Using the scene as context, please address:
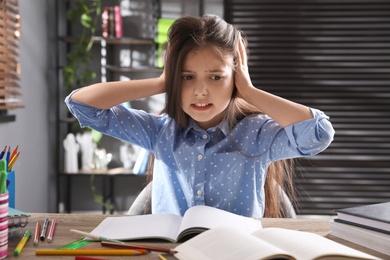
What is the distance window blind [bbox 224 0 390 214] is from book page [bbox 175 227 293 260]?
2.98m

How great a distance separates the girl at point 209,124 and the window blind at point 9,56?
4.57 feet

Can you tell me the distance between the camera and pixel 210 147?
5.48ft

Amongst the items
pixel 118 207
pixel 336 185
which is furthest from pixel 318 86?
pixel 118 207

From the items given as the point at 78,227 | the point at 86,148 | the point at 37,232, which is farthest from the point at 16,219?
the point at 86,148

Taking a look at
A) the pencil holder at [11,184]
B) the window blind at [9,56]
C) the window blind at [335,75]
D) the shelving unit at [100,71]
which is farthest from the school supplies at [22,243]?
the window blind at [335,75]

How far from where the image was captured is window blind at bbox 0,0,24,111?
2.87 metres

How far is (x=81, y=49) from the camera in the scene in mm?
3834

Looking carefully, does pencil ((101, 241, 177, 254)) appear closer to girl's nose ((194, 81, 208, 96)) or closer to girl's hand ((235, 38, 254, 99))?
girl's nose ((194, 81, 208, 96))

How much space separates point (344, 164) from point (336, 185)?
0.58 feet

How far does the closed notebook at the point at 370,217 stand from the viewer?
108 cm

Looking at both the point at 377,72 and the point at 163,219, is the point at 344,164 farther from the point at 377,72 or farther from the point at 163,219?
the point at 163,219

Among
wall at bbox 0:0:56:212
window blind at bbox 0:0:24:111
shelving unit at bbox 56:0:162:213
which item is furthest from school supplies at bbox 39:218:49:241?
shelving unit at bbox 56:0:162:213

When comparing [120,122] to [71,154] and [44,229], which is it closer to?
[44,229]

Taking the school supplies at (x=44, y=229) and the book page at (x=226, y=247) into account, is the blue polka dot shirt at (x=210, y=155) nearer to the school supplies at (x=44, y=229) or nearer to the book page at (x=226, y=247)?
the school supplies at (x=44, y=229)
